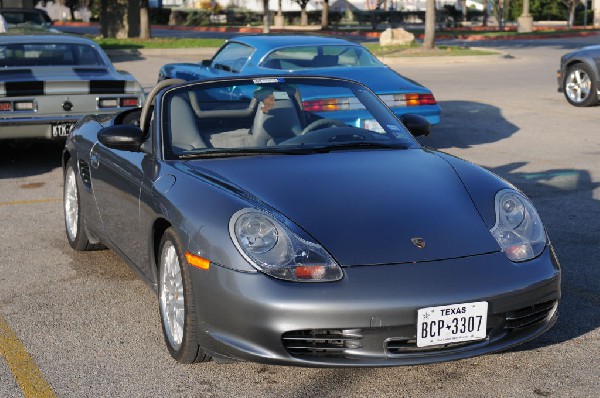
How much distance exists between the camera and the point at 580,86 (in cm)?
1803

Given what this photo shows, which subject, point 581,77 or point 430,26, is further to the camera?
point 430,26

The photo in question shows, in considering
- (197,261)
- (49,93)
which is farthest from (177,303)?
(49,93)

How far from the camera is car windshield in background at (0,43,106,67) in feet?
40.0

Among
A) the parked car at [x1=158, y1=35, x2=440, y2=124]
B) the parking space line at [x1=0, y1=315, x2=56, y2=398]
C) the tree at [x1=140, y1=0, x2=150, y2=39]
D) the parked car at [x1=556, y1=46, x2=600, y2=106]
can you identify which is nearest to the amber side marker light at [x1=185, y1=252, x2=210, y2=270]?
the parking space line at [x1=0, y1=315, x2=56, y2=398]

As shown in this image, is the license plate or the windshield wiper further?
the license plate

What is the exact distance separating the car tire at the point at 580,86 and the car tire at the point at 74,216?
11.8 metres

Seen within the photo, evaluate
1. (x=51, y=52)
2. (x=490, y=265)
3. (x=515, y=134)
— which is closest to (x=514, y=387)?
(x=490, y=265)

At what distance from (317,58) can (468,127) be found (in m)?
3.00

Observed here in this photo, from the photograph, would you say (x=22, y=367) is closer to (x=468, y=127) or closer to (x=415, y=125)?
(x=415, y=125)

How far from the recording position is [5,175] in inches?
452

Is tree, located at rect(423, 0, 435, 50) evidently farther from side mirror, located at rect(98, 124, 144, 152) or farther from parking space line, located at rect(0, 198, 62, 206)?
side mirror, located at rect(98, 124, 144, 152)

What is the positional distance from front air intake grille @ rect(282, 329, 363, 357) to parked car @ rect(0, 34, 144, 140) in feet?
23.2

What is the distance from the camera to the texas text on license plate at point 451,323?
465 centimetres

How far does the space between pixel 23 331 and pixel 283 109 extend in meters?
1.97
